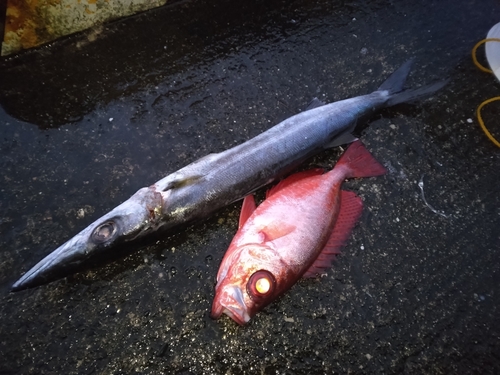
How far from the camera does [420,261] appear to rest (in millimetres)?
3268

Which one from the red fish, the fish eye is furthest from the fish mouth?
the fish eye

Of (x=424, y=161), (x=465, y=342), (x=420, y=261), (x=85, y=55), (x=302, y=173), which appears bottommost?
(x=465, y=342)

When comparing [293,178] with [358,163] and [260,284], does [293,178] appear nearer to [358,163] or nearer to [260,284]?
[358,163]

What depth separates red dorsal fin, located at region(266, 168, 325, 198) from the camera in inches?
125

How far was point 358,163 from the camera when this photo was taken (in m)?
3.38

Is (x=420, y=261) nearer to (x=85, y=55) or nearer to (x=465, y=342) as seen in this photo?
(x=465, y=342)

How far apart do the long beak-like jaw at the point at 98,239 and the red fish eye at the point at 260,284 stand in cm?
82

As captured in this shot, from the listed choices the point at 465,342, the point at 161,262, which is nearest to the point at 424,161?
the point at 465,342

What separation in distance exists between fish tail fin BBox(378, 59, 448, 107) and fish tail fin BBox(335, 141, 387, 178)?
638mm

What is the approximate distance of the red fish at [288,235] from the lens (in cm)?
255

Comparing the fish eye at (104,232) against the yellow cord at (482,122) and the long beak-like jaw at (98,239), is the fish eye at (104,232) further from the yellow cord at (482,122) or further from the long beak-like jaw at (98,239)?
the yellow cord at (482,122)

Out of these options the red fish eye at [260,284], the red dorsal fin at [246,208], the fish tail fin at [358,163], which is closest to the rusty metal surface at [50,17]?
the red dorsal fin at [246,208]

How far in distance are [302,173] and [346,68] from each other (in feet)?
5.16

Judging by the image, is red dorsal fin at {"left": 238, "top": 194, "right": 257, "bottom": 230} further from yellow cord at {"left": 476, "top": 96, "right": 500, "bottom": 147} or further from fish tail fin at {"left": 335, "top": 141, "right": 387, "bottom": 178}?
yellow cord at {"left": 476, "top": 96, "right": 500, "bottom": 147}
